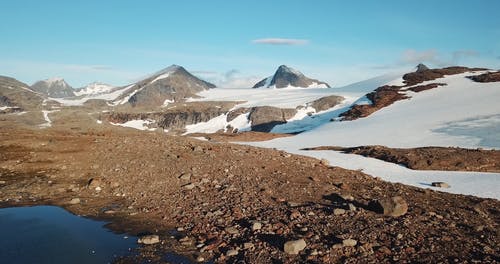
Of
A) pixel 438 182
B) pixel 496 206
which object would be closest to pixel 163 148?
pixel 438 182

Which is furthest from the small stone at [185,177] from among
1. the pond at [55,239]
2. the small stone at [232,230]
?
the small stone at [232,230]

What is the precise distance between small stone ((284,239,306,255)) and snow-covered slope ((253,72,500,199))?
13.0 meters

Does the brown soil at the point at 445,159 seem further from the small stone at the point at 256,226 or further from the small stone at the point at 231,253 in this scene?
the small stone at the point at 231,253

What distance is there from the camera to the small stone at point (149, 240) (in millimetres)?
12789

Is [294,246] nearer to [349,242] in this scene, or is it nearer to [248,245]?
[248,245]

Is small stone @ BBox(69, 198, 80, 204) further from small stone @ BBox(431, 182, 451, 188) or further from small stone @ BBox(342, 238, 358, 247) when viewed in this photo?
small stone @ BBox(431, 182, 451, 188)

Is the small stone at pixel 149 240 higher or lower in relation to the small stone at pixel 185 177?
lower

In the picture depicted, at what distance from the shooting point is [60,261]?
11.5m

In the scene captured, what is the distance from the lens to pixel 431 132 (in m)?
50.5

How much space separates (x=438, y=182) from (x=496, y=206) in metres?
6.52

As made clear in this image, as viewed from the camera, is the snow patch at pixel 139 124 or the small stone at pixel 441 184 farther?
the snow patch at pixel 139 124

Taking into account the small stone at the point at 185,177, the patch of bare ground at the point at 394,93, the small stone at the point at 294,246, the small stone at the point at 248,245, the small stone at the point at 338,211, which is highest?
the patch of bare ground at the point at 394,93

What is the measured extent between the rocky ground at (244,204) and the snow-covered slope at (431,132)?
18.6 ft

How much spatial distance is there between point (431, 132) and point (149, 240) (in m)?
46.2
